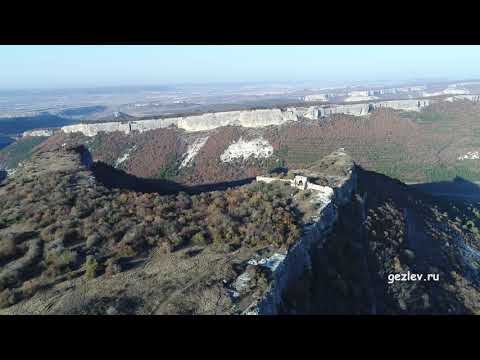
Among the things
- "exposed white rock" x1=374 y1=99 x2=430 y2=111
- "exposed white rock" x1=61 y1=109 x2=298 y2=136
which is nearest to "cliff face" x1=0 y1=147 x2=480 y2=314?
"exposed white rock" x1=61 y1=109 x2=298 y2=136

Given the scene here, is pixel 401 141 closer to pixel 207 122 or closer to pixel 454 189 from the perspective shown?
pixel 454 189

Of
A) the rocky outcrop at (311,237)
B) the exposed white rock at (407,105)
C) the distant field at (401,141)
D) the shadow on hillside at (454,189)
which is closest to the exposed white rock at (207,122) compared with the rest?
the distant field at (401,141)

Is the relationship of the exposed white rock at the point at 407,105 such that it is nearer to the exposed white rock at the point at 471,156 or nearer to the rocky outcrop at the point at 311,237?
the exposed white rock at the point at 471,156

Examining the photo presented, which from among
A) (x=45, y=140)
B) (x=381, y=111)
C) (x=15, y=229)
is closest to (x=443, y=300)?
(x=15, y=229)

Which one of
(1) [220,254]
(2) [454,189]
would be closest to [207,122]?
(2) [454,189]

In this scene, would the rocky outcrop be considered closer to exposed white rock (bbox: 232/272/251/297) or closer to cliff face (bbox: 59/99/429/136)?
exposed white rock (bbox: 232/272/251/297)

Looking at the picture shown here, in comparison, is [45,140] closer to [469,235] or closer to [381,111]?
[381,111]
